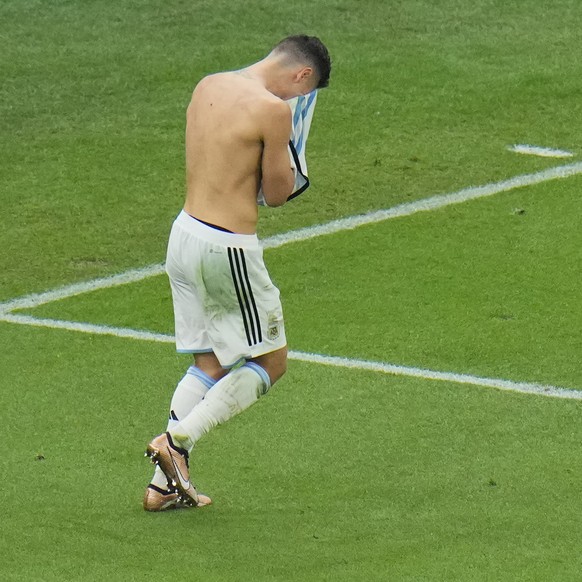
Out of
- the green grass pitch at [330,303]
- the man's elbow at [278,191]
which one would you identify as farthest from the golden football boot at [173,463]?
the man's elbow at [278,191]

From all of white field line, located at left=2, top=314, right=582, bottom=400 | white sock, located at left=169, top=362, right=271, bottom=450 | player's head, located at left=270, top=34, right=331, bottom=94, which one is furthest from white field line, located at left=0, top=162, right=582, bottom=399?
player's head, located at left=270, top=34, right=331, bottom=94

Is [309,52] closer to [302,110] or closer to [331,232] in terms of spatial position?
[302,110]

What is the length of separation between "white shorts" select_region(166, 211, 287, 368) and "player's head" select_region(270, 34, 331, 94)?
64 cm

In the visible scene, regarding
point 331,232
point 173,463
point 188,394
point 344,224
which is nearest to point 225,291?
point 188,394

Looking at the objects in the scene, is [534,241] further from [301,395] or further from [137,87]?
[137,87]

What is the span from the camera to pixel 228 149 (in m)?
5.49

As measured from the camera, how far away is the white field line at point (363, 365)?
22.5ft

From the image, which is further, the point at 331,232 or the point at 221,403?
the point at 331,232

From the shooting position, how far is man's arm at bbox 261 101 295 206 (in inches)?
212

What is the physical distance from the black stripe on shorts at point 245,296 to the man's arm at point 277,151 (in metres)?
0.29

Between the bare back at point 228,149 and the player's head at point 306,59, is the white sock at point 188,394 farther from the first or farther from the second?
the player's head at point 306,59

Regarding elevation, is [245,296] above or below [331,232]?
above

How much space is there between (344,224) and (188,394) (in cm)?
359

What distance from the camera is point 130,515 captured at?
5531 mm
